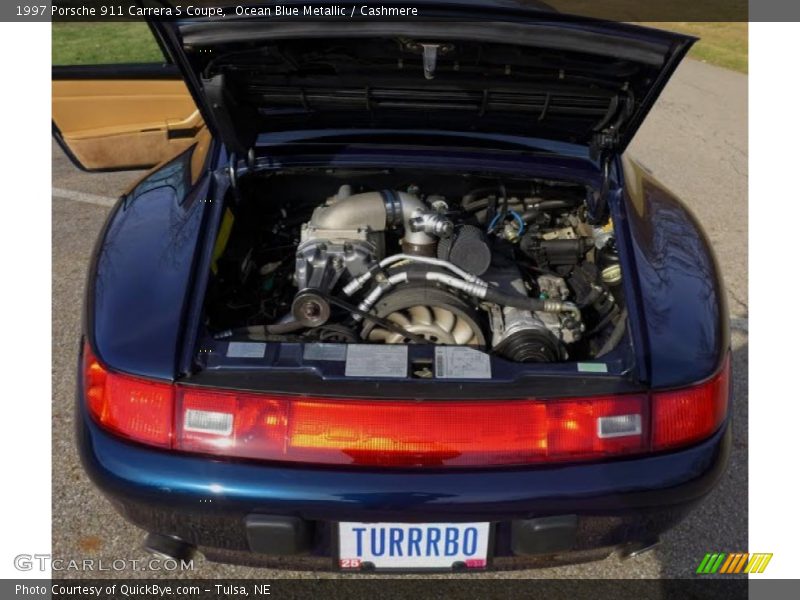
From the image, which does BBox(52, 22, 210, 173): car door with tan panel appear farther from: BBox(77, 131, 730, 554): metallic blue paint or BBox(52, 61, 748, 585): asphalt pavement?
BBox(77, 131, 730, 554): metallic blue paint

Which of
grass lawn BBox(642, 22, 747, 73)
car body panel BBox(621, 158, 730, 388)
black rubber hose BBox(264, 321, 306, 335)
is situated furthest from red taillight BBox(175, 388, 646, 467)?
grass lawn BBox(642, 22, 747, 73)

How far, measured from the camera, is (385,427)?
1435 millimetres

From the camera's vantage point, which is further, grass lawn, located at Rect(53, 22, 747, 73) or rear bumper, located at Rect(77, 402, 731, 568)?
grass lawn, located at Rect(53, 22, 747, 73)

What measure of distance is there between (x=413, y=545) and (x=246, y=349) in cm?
63

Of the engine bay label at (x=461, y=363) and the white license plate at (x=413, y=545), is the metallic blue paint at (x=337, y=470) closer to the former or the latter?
→ the white license plate at (x=413, y=545)

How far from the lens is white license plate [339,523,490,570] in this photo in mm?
1471

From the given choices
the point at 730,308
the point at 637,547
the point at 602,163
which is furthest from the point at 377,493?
the point at 730,308

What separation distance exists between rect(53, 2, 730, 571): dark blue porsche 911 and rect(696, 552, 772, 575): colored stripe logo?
603 millimetres

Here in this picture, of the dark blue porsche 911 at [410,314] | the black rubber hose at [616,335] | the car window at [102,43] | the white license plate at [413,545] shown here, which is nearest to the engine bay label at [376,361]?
the dark blue porsche 911 at [410,314]

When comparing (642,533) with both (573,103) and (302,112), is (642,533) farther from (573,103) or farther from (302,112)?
(302,112)

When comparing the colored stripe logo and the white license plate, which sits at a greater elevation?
the white license plate

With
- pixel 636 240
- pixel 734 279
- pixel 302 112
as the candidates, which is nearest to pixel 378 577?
pixel 636 240

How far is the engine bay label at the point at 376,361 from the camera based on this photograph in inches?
59.2

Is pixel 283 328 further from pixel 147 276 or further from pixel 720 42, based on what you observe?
pixel 720 42
